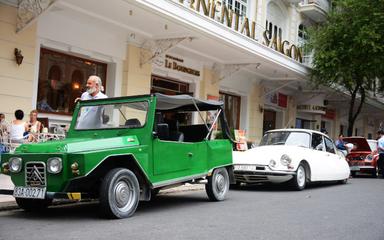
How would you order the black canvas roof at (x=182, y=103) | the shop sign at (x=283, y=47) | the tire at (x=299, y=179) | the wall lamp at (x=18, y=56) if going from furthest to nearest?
1. the shop sign at (x=283, y=47)
2. the wall lamp at (x=18, y=56)
3. the tire at (x=299, y=179)
4. the black canvas roof at (x=182, y=103)

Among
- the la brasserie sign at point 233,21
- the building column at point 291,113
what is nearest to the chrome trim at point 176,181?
the la brasserie sign at point 233,21

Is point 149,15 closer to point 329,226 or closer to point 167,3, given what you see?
point 167,3

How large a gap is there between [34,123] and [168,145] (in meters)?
4.99

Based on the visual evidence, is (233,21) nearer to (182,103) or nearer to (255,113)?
(255,113)

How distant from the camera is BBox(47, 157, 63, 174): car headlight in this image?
6.41 m

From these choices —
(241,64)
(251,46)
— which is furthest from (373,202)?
(241,64)

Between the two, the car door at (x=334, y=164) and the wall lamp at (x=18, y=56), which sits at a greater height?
the wall lamp at (x=18, y=56)

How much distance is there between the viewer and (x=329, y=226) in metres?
6.77

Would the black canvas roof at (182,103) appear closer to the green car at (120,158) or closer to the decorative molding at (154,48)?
the green car at (120,158)

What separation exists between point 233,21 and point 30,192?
43.7ft

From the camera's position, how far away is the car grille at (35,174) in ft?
21.5

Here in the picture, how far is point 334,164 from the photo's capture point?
1327 centimetres

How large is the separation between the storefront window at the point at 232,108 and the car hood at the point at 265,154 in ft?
33.2

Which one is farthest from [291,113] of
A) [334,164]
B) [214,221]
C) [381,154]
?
[214,221]
